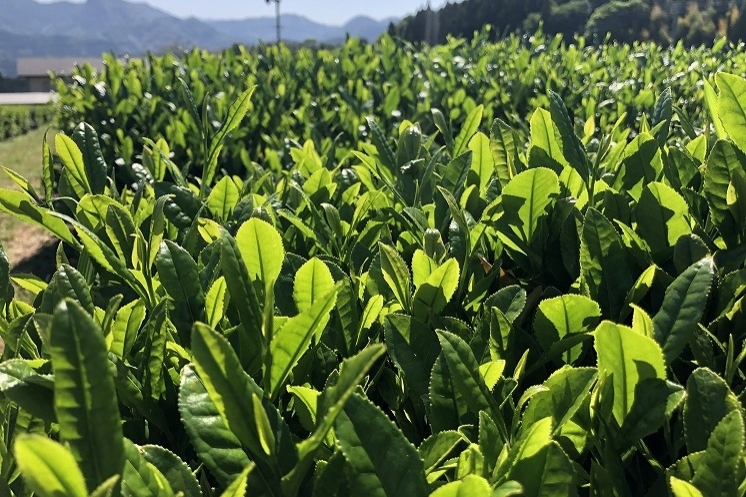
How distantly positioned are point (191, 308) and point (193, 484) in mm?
459

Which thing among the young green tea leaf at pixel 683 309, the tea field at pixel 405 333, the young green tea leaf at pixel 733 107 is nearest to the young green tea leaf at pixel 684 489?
the tea field at pixel 405 333

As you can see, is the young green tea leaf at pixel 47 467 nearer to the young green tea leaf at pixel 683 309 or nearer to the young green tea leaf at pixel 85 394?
the young green tea leaf at pixel 85 394

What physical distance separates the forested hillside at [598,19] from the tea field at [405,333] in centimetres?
2186

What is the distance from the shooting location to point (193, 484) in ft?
3.22

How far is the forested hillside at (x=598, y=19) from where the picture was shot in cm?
2788

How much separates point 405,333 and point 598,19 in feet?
139

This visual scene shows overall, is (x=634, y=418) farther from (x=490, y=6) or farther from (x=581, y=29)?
(x=490, y=6)

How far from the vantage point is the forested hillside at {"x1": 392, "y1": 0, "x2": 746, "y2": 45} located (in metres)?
27.9

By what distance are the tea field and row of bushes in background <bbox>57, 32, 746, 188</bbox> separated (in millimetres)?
1673

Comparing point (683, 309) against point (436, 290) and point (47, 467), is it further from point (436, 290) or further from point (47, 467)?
point (47, 467)

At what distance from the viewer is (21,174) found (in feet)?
49.6

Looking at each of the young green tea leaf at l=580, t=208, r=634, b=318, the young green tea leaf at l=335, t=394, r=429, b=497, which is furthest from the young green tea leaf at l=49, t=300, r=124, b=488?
the young green tea leaf at l=580, t=208, r=634, b=318

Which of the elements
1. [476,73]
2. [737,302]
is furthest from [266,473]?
[476,73]

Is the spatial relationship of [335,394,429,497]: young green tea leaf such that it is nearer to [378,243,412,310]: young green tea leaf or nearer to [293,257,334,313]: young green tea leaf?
[293,257,334,313]: young green tea leaf
